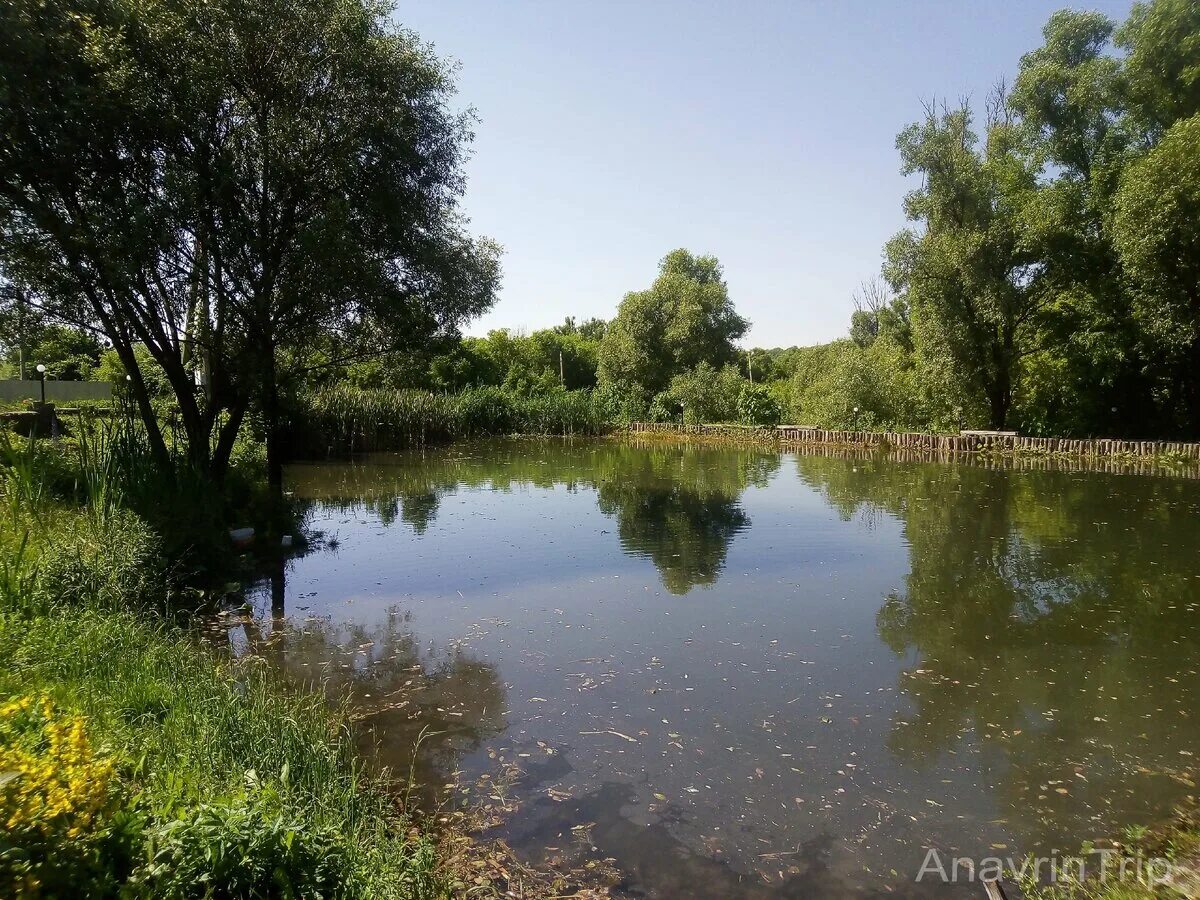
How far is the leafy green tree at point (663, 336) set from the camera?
1499 inches

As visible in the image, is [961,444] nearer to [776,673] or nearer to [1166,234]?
[1166,234]

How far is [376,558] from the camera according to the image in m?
11.0

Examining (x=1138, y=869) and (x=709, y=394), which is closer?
(x=1138, y=869)

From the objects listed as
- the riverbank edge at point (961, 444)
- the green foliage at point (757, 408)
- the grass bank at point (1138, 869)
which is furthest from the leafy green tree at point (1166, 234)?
the grass bank at point (1138, 869)

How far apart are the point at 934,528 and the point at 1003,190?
57.8 ft

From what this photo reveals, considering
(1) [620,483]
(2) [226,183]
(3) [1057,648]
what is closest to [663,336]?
(1) [620,483]

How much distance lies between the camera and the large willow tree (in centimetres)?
922

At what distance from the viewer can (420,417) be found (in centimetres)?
2991

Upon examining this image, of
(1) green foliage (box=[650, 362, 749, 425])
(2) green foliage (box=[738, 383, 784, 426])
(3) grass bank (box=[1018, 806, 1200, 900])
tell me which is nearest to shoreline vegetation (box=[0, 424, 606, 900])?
(3) grass bank (box=[1018, 806, 1200, 900])

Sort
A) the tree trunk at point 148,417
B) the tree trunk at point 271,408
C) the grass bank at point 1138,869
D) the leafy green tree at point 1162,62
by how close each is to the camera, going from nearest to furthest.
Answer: the grass bank at point 1138,869
the tree trunk at point 148,417
the tree trunk at point 271,408
the leafy green tree at point 1162,62

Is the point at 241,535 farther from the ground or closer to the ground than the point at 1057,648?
farther from the ground

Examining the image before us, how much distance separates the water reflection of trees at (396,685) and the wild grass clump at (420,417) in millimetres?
15991

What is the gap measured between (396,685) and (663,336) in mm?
33620

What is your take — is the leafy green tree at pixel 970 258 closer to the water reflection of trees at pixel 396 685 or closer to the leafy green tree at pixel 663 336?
the leafy green tree at pixel 663 336
